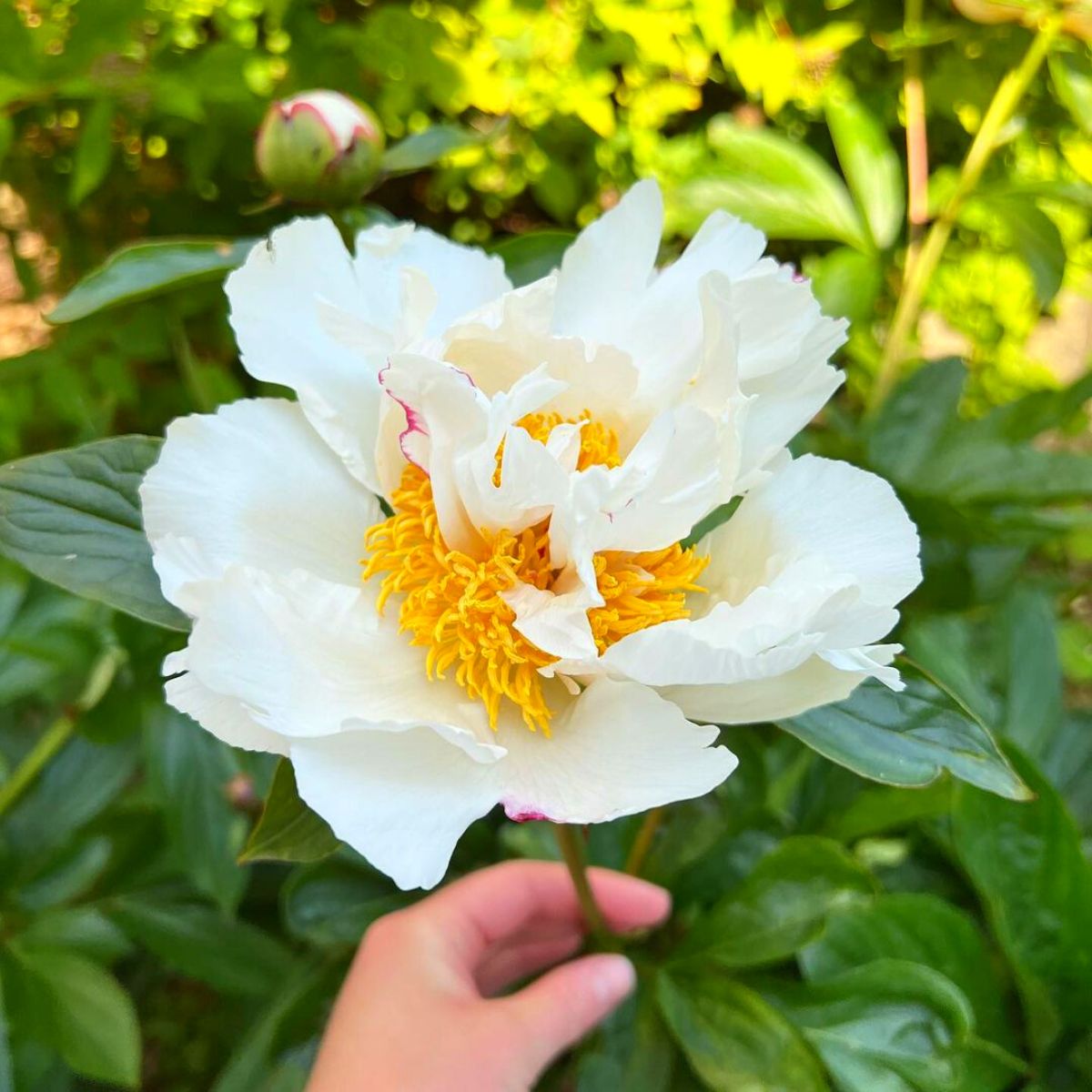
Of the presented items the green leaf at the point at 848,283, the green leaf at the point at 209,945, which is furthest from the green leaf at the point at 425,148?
the green leaf at the point at 209,945

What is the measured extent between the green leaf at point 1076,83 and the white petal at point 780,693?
64cm

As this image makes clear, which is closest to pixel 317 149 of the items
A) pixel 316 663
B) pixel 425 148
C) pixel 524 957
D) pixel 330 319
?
pixel 425 148

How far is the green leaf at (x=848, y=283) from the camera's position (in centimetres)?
82

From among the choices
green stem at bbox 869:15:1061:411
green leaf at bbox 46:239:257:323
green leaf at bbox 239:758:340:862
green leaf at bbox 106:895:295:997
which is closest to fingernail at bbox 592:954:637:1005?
green leaf at bbox 239:758:340:862

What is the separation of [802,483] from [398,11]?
0.84 meters

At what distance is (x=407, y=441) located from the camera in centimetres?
37

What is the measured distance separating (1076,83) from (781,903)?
0.66 metres

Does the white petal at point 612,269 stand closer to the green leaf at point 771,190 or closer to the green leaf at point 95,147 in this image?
the green leaf at point 771,190

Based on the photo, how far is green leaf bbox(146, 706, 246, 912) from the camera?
0.66 metres

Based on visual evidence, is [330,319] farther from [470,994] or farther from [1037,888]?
[1037,888]

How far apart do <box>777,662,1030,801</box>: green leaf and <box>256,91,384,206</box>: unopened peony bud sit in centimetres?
39

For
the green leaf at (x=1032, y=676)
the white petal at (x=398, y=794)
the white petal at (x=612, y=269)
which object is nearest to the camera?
the white petal at (x=398, y=794)

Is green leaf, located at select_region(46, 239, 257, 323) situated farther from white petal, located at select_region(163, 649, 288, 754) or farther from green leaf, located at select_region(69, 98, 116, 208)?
green leaf, located at select_region(69, 98, 116, 208)

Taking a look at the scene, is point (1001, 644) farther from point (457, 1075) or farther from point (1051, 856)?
point (457, 1075)
